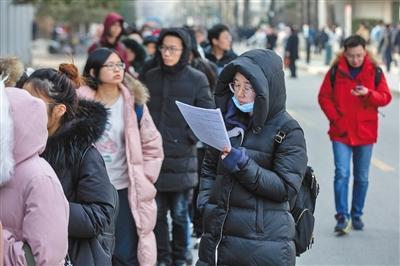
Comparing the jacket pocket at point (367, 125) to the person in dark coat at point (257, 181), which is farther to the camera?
the jacket pocket at point (367, 125)

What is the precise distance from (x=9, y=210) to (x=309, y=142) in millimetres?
12464

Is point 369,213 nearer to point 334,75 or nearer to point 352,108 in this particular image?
point 352,108

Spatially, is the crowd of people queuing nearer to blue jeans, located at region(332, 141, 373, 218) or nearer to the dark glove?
the dark glove

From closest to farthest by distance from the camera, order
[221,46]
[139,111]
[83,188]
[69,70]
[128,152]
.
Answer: [83,188] < [69,70] < [128,152] < [139,111] < [221,46]

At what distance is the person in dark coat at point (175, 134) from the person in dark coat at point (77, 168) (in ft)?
9.78

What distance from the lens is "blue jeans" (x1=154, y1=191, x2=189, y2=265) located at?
7449mm

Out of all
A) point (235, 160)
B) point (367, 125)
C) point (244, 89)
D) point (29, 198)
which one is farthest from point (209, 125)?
point (367, 125)

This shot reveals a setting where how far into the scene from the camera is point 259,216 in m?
4.57

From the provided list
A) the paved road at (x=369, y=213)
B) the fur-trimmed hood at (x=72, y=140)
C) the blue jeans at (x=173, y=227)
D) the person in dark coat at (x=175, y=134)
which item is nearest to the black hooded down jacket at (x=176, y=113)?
the person in dark coat at (x=175, y=134)

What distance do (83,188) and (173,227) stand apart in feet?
11.1

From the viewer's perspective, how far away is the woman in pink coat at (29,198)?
3.46 m

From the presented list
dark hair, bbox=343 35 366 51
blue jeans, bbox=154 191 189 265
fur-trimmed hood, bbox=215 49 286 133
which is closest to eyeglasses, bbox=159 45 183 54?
blue jeans, bbox=154 191 189 265

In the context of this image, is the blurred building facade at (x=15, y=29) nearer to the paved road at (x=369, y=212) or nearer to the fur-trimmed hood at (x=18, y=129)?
the paved road at (x=369, y=212)

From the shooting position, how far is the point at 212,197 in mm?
4727
